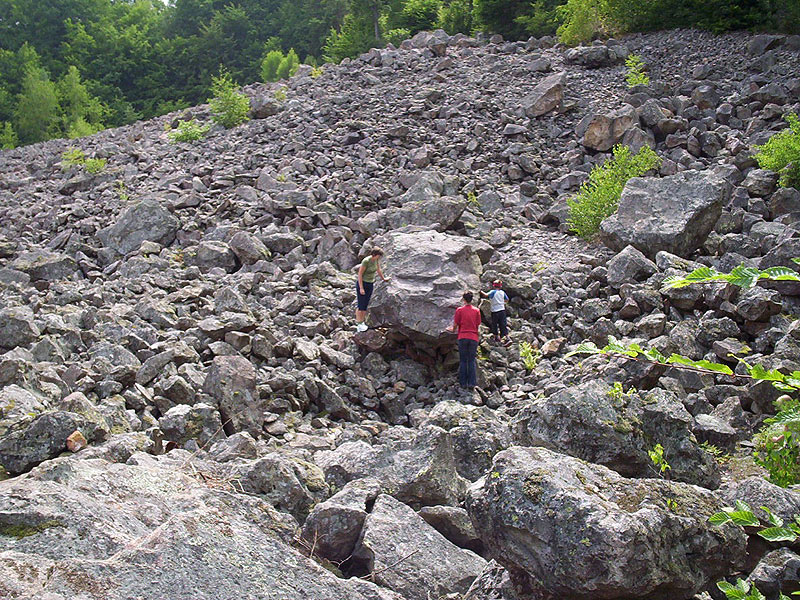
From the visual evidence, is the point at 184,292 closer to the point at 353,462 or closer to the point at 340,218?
the point at 340,218

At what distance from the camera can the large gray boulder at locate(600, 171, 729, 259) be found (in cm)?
901

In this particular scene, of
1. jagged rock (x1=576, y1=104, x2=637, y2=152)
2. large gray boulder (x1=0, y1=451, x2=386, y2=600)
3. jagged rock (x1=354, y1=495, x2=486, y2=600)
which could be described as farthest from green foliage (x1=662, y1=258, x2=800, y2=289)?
jagged rock (x1=576, y1=104, x2=637, y2=152)

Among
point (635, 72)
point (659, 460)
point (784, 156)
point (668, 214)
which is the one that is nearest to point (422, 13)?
point (635, 72)

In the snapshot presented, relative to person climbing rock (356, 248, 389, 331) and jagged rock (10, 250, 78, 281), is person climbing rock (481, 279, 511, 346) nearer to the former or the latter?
person climbing rock (356, 248, 389, 331)

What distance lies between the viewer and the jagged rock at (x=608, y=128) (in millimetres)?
13023

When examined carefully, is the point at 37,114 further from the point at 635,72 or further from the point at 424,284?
the point at 424,284

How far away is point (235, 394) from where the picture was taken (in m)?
6.24

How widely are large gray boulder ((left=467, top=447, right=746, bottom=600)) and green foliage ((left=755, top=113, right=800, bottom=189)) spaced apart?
27.9ft

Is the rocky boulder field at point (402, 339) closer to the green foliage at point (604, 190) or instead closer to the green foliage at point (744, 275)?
the green foliage at point (604, 190)

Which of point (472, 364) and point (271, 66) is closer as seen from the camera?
point (472, 364)

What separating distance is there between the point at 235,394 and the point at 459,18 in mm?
21580

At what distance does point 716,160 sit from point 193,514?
1135 centimetres

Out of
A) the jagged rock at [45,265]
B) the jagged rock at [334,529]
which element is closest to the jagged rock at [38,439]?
the jagged rock at [334,529]

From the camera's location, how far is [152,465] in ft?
12.5
